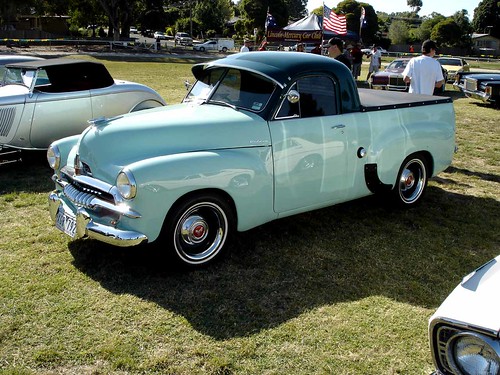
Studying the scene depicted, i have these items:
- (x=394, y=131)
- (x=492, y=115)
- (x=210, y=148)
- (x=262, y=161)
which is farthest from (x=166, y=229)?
(x=492, y=115)

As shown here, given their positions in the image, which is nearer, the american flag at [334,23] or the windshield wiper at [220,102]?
the windshield wiper at [220,102]

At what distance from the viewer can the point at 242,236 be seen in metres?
5.25

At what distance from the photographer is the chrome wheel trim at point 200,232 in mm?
4203

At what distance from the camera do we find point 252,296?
4.01 m

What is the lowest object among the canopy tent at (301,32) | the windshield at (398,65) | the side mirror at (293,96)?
the side mirror at (293,96)

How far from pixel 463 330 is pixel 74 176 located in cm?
362

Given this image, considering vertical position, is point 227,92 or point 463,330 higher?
point 227,92

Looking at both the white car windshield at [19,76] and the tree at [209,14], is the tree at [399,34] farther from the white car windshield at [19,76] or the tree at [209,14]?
the white car windshield at [19,76]

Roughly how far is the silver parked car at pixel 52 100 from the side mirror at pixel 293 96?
4355mm

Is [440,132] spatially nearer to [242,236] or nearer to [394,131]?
[394,131]

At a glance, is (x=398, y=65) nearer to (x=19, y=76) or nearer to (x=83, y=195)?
(x=19, y=76)

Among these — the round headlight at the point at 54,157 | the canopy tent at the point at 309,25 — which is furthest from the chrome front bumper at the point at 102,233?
the canopy tent at the point at 309,25

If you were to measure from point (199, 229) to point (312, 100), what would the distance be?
1.82m

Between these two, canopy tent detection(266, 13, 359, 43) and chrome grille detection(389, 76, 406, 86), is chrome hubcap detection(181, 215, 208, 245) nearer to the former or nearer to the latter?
chrome grille detection(389, 76, 406, 86)
